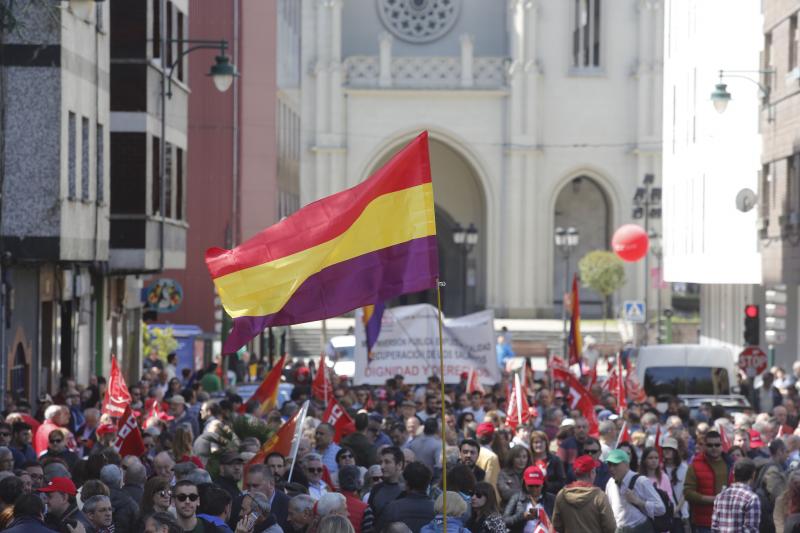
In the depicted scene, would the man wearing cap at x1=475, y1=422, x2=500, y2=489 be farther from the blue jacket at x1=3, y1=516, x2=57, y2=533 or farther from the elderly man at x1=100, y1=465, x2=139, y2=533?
the blue jacket at x1=3, y1=516, x2=57, y2=533

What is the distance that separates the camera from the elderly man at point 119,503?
10.7 meters

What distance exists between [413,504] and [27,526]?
8.75ft

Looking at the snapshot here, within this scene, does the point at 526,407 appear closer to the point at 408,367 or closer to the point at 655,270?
the point at 408,367

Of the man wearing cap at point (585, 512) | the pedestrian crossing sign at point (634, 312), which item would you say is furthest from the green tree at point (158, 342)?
the man wearing cap at point (585, 512)

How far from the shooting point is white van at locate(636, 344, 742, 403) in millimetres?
25984

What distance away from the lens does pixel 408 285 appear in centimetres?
1105

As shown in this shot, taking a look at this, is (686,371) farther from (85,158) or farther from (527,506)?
(527,506)

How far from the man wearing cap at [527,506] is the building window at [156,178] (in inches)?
700

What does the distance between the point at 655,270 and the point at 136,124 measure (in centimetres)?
2937

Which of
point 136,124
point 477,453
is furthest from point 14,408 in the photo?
point 136,124

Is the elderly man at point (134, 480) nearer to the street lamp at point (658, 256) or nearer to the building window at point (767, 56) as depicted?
the building window at point (767, 56)

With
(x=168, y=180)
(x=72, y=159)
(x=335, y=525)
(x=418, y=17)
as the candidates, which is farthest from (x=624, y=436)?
(x=418, y=17)

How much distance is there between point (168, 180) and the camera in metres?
31.3

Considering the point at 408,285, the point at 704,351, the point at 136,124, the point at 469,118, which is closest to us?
the point at 408,285
